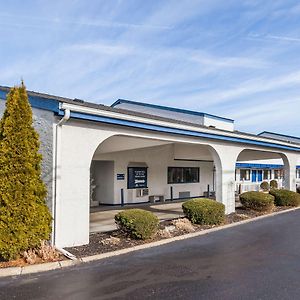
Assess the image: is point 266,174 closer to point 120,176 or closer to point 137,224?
point 120,176

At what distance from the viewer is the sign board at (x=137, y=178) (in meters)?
18.3

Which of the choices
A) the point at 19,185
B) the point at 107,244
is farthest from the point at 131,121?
the point at 19,185

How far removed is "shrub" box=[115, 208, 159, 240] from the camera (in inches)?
360

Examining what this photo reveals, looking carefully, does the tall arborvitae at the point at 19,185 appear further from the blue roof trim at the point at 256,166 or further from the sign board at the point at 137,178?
the blue roof trim at the point at 256,166

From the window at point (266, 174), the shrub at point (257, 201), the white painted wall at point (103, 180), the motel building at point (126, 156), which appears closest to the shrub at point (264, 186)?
the window at point (266, 174)

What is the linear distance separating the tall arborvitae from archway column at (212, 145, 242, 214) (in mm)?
8027

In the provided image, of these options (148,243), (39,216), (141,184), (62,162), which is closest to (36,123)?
(62,162)

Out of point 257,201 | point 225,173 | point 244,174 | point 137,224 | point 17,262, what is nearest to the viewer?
point 17,262

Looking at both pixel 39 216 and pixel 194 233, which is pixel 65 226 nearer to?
pixel 39 216

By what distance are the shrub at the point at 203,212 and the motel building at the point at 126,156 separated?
7.06 ft

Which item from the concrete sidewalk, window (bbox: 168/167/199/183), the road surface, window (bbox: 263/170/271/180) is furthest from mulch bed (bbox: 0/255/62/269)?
window (bbox: 263/170/271/180)

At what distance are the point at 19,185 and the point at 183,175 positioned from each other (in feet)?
52.7

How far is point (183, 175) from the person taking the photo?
2253 centimetres

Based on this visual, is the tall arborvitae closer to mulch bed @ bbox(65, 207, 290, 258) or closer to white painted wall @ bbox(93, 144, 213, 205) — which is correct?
mulch bed @ bbox(65, 207, 290, 258)
